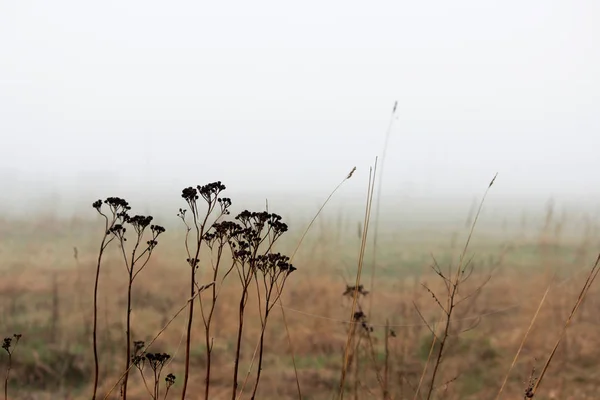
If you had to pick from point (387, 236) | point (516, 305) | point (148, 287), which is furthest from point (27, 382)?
point (516, 305)

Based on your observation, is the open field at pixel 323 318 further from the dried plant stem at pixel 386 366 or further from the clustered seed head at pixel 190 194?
the clustered seed head at pixel 190 194

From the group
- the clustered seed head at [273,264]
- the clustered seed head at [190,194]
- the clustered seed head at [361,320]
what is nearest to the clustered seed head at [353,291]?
the clustered seed head at [361,320]

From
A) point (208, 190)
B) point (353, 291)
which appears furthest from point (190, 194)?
point (353, 291)

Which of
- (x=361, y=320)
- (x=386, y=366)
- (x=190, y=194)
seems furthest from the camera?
(x=361, y=320)

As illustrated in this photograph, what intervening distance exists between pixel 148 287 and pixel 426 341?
113 cm

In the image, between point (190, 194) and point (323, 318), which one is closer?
point (190, 194)

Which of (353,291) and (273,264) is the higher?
(273,264)

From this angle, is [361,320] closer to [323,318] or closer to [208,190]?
Answer: [323,318]

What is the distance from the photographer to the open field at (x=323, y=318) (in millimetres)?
1948

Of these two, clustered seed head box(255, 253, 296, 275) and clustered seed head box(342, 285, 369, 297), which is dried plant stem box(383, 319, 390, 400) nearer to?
clustered seed head box(342, 285, 369, 297)

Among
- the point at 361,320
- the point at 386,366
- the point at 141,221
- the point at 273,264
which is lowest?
the point at 386,366

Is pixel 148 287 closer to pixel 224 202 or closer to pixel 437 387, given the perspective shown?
pixel 224 202

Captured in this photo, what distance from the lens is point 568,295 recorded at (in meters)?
2.23

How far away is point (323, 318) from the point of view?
Result: 2.14 meters
